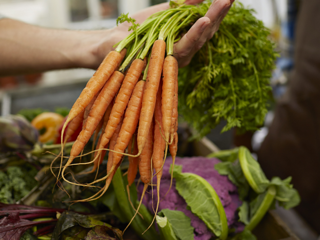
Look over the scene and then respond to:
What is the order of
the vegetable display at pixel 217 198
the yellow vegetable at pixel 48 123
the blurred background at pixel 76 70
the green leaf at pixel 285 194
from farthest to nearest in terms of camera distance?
the blurred background at pixel 76 70 → the yellow vegetable at pixel 48 123 → the green leaf at pixel 285 194 → the vegetable display at pixel 217 198

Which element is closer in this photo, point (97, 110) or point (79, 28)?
point (97, 110)

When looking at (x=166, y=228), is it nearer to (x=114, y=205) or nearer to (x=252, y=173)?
(x=114, y=205)

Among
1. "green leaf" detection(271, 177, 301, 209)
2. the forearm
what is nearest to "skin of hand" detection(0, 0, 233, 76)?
the forearm

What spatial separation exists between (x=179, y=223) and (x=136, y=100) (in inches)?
15.6

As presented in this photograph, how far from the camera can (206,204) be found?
0.73 m

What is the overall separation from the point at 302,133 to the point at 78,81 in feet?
6.09

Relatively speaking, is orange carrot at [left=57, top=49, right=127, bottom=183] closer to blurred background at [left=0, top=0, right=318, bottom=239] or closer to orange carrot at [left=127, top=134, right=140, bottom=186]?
orange carrot at [left=127, top=134, right=140, bottom=186]

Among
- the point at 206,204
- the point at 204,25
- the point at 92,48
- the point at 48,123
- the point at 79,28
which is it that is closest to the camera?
the point at 204,25

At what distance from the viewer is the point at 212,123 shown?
894 millimetres

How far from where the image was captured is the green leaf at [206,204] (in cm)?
71

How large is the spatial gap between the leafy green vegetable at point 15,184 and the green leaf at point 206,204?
534mm

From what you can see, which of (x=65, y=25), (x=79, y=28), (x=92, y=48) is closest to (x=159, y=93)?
(x=92, y=48)


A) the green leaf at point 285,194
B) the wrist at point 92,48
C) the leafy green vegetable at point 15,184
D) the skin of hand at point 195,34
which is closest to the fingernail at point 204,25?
the skin of hand at point 195,34

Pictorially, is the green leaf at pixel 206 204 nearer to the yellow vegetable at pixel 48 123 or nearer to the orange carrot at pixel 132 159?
the orange carrot at pixel 132 159
